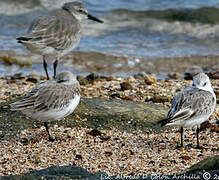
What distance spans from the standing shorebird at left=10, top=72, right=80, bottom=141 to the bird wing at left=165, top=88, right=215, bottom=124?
133cm

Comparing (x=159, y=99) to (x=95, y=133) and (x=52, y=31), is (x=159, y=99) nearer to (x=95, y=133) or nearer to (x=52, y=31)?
(x=95, y=133)

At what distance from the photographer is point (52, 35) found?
846 centimetres

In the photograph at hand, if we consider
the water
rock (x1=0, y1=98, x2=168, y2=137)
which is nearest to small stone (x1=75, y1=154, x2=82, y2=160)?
rock (x1=0, y1=98, x2=168, y2=137)

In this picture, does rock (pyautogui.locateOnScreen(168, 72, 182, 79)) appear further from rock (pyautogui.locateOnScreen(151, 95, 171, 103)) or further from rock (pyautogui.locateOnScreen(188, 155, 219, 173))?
rock (pyautogui.locateOnScreen(188, 155, 219, 173))

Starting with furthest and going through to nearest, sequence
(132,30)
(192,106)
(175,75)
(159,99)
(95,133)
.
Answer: (132,30) < (175,75) < (159,99) < (95,133) < (192,106)

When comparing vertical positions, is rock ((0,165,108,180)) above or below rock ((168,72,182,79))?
above

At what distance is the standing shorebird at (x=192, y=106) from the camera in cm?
591

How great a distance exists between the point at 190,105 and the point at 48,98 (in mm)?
1922

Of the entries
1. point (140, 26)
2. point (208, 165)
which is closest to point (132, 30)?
point (140, 26)

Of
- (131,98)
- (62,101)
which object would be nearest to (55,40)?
(131,98)

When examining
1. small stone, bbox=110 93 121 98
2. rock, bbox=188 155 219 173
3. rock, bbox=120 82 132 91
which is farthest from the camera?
rock, bbox=120 82 132 91

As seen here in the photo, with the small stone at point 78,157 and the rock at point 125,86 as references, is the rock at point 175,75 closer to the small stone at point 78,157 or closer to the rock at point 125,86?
the rock at point 125,86

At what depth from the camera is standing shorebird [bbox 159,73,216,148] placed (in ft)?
19.4

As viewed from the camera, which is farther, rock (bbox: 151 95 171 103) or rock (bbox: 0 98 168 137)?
rock (bbox: 151 95 171 103)
